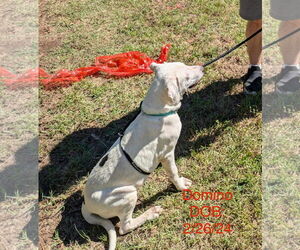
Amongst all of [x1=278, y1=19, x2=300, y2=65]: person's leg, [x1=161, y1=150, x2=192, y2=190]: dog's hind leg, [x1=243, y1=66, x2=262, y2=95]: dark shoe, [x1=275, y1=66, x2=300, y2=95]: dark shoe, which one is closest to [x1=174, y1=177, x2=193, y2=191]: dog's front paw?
[x1=161, y1=150, x2=192, y2=190]: dog's hind leg

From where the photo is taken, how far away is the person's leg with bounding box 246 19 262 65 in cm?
410

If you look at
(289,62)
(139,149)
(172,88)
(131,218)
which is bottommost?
(131,218)

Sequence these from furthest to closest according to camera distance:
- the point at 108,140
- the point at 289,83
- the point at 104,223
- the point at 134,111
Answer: the point at 134,111
the point at 289,83
the point at 108,140
the point at 104,223

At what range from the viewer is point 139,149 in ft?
9.30

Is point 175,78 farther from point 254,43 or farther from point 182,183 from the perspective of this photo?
point 254,43

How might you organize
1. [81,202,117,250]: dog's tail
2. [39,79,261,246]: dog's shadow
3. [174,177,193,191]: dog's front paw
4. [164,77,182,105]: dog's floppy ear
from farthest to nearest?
[39,79,261,246]: dog's shadow → [174,177,193,191]: dog's front paw → [81,202,117,250]: dog's tail → [164,77,182,105]: dog's floppy ear

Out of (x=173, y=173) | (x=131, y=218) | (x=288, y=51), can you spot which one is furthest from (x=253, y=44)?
(x=131, y=218)

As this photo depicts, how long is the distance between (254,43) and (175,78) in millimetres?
1764

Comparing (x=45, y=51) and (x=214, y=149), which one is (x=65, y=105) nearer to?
(x=45, y=51)

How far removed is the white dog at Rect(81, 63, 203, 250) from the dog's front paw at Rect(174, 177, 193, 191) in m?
0.39

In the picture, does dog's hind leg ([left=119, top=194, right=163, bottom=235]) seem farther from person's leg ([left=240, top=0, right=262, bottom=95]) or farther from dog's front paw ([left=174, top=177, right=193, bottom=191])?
person's leg ([left=240, top=0, right=262, bottom=95])

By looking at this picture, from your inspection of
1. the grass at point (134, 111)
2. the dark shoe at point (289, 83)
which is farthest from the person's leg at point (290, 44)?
the grass at point (134, 111)

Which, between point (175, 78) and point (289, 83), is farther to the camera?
point (289, 83)

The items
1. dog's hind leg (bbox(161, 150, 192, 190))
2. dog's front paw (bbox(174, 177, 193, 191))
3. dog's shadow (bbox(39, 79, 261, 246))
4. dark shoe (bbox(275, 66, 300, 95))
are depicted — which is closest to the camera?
dog's hind leg (bbox(161, 150, 192, 190))
